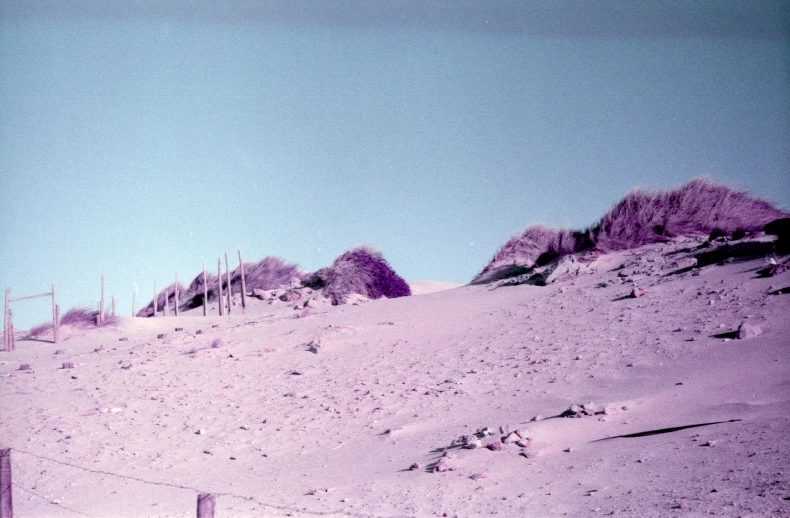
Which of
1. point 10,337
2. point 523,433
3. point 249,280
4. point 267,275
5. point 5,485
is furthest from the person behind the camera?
point 267,275

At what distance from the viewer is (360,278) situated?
24047 millimetres

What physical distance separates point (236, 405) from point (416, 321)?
403cm

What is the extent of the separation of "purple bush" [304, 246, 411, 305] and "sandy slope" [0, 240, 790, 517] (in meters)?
9.47

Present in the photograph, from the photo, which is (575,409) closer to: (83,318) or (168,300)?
(83,318)

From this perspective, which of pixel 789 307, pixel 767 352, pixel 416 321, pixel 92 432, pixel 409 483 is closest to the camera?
pixel 409 483

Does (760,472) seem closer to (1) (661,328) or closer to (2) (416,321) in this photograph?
(1) (661,328)

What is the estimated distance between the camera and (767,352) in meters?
7.25

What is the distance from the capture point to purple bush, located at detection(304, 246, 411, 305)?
23.7 meters

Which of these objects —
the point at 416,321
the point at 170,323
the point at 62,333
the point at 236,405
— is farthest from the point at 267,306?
the point at 236,405

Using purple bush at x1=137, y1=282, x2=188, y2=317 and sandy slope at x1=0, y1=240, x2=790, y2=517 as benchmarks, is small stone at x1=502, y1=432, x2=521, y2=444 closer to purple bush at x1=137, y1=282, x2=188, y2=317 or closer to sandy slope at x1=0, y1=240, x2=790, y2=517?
sandy slope at x1=0, y1=240, x2=790, y2=517

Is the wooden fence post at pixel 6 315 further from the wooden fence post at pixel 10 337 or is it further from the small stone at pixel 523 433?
the small stone at pixel 523 433

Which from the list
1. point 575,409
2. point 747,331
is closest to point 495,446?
point 575,409

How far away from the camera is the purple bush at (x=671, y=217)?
1366cm

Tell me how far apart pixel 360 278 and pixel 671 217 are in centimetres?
1258
